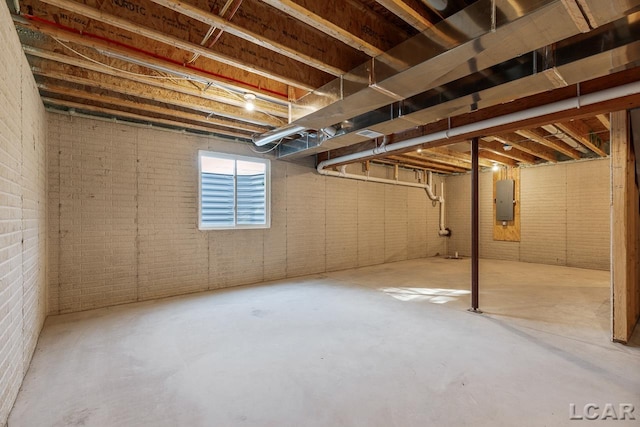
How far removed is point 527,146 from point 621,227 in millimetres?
3425

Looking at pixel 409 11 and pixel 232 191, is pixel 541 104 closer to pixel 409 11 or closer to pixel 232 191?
pixel 409 11

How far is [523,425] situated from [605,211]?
681 cm

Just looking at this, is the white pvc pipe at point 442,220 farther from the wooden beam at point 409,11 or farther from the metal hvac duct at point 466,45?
the wooden beam at point 409,11

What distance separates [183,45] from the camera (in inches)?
88.4

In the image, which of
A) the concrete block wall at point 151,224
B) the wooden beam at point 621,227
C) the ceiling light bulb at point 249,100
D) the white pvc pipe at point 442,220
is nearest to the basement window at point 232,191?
the concrete block wall at point 151,224

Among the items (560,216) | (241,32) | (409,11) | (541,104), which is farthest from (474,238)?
(560,216)

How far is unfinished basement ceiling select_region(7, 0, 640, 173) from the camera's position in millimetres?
1802

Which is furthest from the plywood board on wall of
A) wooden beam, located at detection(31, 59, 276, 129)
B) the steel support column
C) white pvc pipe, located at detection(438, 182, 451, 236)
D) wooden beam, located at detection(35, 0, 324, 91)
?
wooden beam, located at detection(31, 59, 276, 129)

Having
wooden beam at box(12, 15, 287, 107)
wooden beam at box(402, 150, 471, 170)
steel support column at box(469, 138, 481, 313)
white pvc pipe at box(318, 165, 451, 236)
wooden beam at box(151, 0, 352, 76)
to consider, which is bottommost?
steel support column at box(469, 138, 481, 313)

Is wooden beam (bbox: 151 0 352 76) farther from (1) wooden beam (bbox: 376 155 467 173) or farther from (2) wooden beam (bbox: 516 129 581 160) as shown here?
(1) wooden beam (bbox: 376 155 467 173)

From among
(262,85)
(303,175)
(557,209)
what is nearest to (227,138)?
(303,175)

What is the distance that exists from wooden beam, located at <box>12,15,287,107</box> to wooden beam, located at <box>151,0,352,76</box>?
2.34 ft

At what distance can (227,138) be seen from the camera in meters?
4.89

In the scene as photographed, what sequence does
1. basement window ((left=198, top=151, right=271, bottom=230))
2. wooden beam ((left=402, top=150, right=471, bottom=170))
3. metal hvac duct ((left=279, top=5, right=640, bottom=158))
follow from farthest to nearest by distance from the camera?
wooden beam ((left=402, top=150, right=471, bottom=170))
basement window ((left=198, top=151, right=271, bottom=230))
metal hvac duct ((left=279, top=5, right=640, bottom=158))
